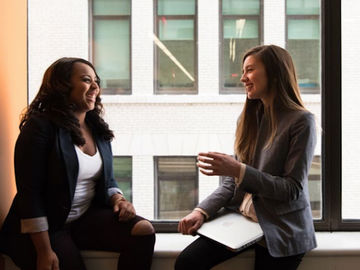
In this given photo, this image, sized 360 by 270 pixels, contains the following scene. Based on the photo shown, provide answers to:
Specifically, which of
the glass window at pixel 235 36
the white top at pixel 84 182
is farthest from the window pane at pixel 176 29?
the white top at pixel 84 182

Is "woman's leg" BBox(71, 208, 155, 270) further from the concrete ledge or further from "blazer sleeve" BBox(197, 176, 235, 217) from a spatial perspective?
"blazer sleeve" BBox(197, 176, 235, 217)

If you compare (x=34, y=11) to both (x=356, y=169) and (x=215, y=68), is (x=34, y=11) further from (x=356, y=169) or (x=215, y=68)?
(x=356, y=169)

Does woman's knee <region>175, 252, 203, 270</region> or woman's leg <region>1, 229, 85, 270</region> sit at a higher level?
woman's leg <region>1, 229, 85, 270</region>

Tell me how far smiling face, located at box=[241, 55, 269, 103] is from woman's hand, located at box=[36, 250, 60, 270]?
102cm

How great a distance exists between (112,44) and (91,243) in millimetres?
1141

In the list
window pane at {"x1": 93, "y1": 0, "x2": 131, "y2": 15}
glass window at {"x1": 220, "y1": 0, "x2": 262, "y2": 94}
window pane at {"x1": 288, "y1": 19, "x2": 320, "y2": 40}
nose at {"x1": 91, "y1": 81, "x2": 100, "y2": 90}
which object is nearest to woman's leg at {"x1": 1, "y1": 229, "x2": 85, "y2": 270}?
nose at {"x1": 91, "y1": 81, "x2": 100, "y2": 90}

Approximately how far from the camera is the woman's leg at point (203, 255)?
157 cm

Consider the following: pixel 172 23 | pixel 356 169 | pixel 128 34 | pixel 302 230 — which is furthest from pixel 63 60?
pixel 356 169

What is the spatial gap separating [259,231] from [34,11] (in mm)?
1672

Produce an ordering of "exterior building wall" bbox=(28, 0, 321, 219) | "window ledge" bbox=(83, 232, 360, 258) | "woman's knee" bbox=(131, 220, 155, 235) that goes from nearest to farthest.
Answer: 1. "woman's knee" bbox=(131, 220, 155, 235)
2. "window ledge" bbox=(83, 232, 360, 258)
3. "exterior building wall" bbox=(28, 0, 321, 219)

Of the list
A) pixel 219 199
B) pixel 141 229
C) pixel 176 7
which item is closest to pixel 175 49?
pixel 176 7

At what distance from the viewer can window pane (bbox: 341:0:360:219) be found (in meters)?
2.13

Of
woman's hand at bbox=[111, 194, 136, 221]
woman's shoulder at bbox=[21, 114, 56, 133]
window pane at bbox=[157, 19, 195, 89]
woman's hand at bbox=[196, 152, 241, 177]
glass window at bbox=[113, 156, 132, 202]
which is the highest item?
window pane at bbox=[157, 19, 195, 89]

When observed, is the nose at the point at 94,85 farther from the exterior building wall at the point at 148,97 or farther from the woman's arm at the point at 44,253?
the woman's arm at the point at 44,253
